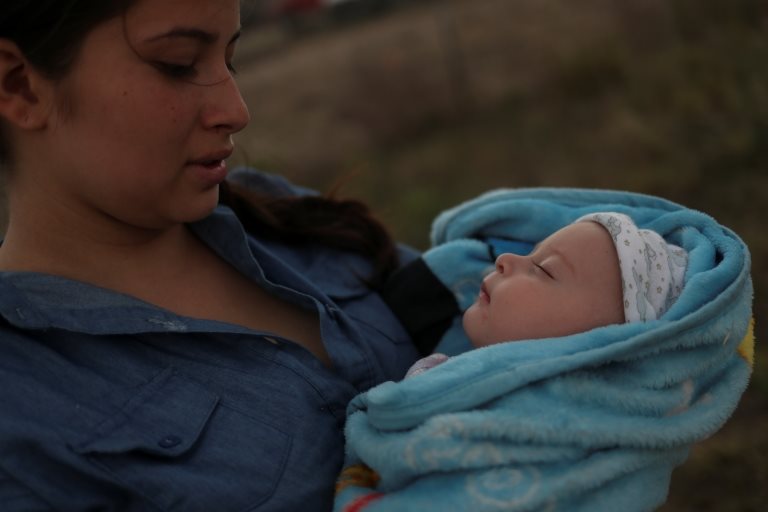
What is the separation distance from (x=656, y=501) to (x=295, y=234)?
982 mm

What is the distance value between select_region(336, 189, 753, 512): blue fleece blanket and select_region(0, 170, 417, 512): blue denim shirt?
0.34 feet

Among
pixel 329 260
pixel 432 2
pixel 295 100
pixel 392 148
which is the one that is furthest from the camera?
pixel 432 2

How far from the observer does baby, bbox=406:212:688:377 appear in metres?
1.75

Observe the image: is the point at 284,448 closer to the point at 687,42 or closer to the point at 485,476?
the point at 485,476

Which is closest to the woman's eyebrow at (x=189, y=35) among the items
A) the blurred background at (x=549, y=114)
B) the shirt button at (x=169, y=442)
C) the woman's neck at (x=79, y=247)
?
the woman's neck at (x=79, y=247)

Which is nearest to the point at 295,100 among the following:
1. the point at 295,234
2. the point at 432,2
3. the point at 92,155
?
the point at 432,2

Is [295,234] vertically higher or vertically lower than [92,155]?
lower

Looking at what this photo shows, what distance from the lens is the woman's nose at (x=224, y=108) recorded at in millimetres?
1701

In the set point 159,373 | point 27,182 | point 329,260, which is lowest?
point 329,260

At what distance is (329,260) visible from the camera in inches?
85.6

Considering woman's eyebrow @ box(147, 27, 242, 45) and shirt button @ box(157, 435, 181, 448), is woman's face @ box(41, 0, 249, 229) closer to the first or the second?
woman's eyebrow @ box(147, 27, 242, 45)

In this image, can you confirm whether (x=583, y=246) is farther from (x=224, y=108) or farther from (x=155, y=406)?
(x=155, y=406)

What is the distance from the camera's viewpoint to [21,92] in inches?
65.8

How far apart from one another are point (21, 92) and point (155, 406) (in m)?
0.59
